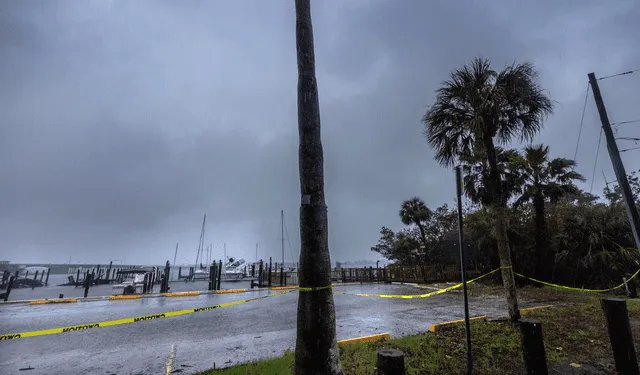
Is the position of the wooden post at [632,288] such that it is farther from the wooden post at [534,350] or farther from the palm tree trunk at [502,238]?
the wooden post at [534,350]

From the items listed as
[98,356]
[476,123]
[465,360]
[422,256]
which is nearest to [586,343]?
[465,360]

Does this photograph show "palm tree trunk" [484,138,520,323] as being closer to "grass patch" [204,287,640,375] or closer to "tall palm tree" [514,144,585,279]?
"grass patch" [204,287,640,375]

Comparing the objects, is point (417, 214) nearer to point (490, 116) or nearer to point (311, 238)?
point (490, 116)

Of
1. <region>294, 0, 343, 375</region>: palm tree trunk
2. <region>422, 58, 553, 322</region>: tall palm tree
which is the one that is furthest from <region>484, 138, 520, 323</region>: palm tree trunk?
<region>294, 0, 343, 375</region>: palm tree trunk

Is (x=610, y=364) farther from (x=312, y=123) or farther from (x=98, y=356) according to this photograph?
(x=98, y=356)

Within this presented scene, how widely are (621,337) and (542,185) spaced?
50.5 ft

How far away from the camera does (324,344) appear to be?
11.6ft

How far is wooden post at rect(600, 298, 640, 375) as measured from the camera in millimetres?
3799

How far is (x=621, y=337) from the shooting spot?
12.6ft

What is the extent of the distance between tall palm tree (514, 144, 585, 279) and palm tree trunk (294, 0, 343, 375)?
15.8 m

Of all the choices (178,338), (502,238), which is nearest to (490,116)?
(502,238)

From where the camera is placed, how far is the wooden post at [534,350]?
3.51 m

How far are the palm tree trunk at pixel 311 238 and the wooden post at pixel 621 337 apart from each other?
354cm

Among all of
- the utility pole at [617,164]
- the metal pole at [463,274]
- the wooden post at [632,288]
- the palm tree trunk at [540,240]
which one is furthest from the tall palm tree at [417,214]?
the metal pole at [463,274]
